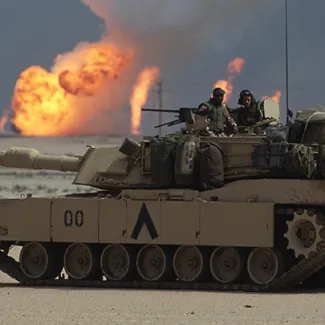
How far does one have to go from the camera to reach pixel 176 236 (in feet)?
89.4

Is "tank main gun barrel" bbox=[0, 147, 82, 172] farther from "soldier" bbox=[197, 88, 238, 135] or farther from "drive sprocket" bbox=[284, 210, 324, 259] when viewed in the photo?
"drive sprocket" bbox=[284, 210, 324, 259]

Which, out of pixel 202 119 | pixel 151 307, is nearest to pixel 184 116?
pixel 202 119

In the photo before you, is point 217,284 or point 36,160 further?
point 36,160

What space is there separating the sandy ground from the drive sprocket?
1.08 meters

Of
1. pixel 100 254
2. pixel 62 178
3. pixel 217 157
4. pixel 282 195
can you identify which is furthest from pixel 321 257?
pixel 62 178

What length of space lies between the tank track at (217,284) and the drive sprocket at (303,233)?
19cm

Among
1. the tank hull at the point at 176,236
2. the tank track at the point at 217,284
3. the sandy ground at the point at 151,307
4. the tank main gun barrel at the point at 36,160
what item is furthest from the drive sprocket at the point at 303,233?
the tank main gun barrel at the point at 36,160

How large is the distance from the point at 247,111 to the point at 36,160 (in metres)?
5.22

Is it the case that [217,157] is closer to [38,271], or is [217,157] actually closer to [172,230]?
[172,230]

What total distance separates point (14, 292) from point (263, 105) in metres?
7.21

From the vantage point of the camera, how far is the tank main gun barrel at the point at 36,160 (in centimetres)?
3055

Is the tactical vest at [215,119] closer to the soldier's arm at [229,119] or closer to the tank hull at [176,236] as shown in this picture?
the soldier's arm at [229,119]

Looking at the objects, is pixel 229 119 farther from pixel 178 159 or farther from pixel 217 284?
pixel 217 284

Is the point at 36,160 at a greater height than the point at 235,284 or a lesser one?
greater
